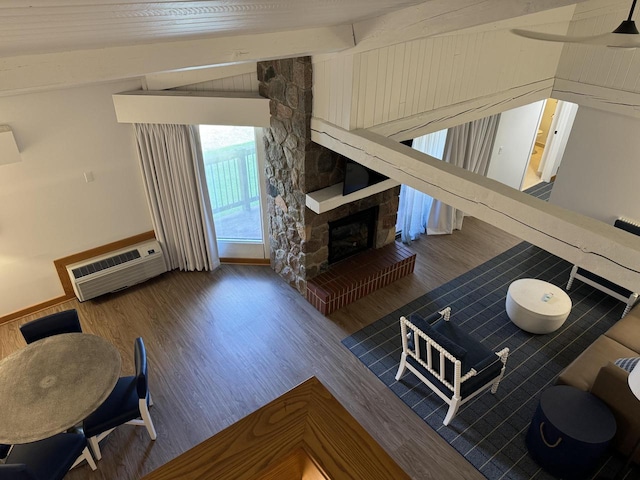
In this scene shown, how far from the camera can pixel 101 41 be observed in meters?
2.03

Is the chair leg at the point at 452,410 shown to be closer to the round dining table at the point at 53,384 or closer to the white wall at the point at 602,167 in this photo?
the round dining table at the point at 53,384

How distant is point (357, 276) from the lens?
501cm

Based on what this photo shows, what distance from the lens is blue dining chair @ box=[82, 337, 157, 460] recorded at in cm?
319

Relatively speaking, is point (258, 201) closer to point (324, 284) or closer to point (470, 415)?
point (324, 284)

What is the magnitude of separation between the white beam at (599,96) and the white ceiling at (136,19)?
3.53m

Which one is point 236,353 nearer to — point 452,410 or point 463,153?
point 452,410

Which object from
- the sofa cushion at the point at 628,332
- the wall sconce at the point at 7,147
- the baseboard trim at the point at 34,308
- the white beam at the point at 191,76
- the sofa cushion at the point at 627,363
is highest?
the white beam at the point at 191,76

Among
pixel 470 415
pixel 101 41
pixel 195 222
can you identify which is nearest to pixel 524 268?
pixel 470 415

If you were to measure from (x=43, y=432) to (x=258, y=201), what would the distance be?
10.7ft

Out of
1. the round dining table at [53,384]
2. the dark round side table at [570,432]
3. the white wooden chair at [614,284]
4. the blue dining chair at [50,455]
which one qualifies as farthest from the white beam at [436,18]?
the white wooden chair at [614,284]

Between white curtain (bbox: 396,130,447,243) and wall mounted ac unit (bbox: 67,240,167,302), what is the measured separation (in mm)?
3165

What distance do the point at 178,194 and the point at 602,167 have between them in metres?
5.11

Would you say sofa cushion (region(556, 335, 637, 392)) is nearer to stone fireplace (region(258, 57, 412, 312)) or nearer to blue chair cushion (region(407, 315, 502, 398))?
blue chair cushion (region(407, 315, 502, 398))

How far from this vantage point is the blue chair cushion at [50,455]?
2.89 meters
